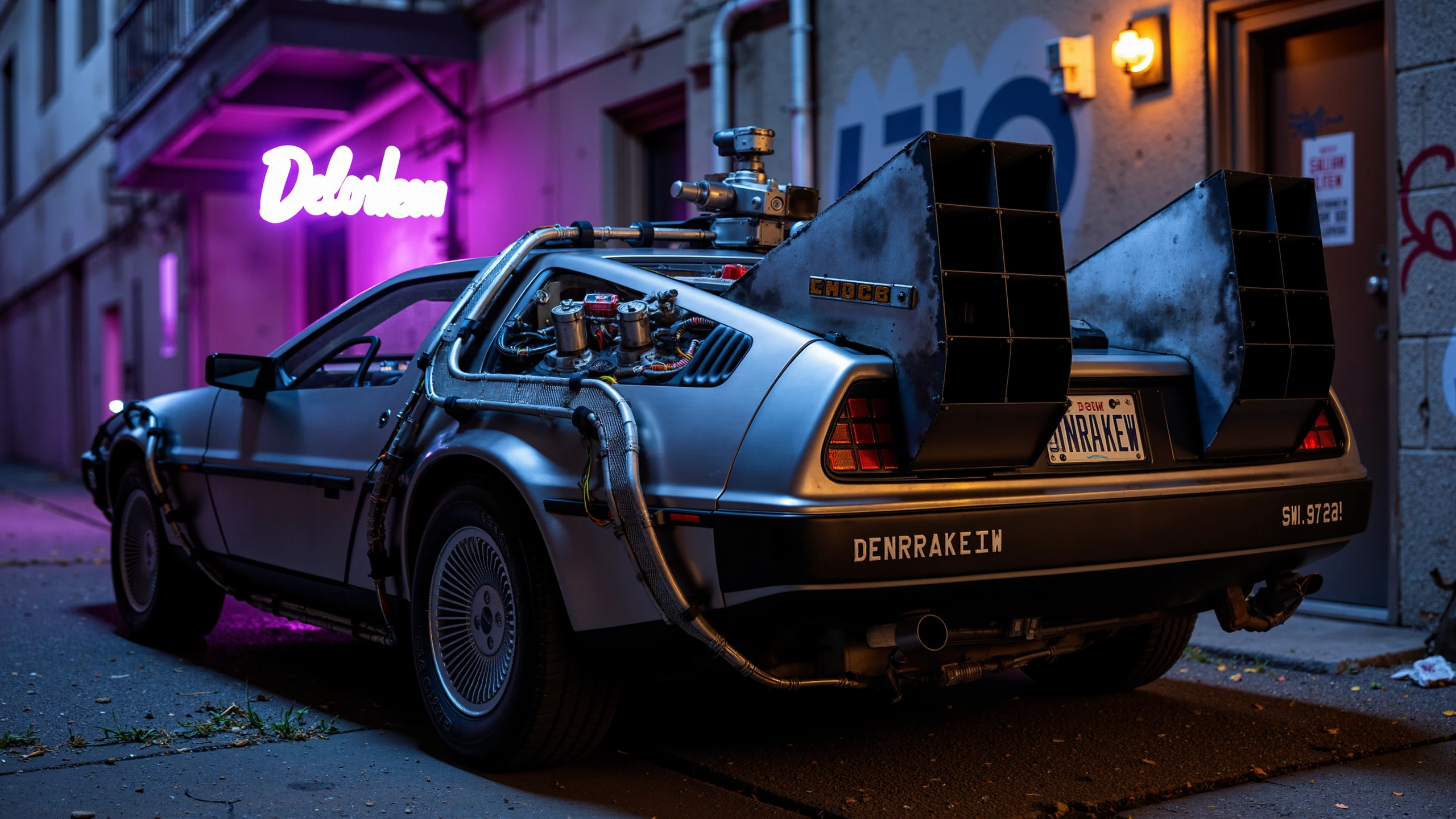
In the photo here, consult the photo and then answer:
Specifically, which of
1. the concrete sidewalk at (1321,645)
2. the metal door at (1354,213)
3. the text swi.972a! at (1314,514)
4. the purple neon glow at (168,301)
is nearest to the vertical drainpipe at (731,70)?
the metal door at (1354,213)

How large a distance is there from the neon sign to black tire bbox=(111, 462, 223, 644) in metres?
5.78

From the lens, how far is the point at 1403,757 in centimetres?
402

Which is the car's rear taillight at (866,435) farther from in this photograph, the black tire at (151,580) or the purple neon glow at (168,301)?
the purple neon glow at (168,301)

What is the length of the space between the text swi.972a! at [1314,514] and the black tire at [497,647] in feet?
6.06

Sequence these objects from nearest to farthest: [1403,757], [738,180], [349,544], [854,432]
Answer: [854,432] < [1403,757] < [349,544] < [738,180]

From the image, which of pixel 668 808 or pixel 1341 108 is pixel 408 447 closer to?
pixel 668 808

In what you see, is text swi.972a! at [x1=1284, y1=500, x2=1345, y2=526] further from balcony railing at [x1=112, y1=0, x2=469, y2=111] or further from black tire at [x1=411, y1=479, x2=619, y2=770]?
balcony railing at [x1=112, y1=0, x2=469, y2=111]

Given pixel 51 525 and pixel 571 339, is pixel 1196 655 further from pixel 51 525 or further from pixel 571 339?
pixel 51 525

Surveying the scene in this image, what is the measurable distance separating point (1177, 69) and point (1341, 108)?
2.42 ft

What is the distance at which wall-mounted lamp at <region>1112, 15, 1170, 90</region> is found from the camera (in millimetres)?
6730

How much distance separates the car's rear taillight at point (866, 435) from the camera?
10.4 ft

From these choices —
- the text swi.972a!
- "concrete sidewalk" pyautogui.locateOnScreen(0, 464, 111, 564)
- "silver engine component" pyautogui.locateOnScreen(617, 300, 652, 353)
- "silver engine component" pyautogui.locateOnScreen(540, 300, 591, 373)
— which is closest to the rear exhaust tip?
"silver engine component" pyautogui.locateOnScreen(617, 300, 652, 353)

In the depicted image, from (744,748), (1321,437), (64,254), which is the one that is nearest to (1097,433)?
(1321,437)

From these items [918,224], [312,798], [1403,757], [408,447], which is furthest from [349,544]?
[1403,757]
